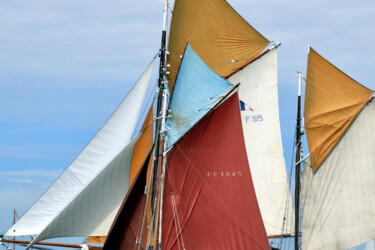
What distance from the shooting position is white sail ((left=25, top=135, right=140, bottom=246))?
4081 cm

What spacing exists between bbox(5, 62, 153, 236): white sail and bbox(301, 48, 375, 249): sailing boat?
13046mm

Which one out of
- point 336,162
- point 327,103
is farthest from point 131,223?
point 327,103

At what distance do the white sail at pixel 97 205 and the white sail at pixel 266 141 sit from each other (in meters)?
13.5

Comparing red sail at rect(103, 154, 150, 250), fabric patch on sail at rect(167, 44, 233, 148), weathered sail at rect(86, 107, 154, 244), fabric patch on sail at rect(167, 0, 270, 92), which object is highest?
fabric patch on sail at rect(167, 0, 270, 92)

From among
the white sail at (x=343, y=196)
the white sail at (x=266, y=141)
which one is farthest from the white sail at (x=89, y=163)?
the white sail at (x=343, y=196)

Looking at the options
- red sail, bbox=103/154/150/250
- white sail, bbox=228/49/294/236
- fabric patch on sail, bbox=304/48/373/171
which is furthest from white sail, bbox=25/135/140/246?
fabric patch on sail, bbox=304/48/373/171

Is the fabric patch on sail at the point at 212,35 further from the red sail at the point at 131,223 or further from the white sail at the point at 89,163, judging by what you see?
the red sail at the point at 131,223

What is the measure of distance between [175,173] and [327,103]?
13470mm

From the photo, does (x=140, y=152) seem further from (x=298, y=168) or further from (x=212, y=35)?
(x=298, y=168)

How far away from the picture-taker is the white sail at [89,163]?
42.4 m

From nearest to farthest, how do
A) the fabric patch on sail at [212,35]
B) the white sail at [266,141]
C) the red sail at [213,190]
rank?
the red sail at [213,190] < the fabric patch on sail at [212,35] < the white sail at [266,141]

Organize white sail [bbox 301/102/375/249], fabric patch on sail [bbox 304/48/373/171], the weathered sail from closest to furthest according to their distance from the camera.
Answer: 1. the weathered sail
2. white sail [bbox 301/102/375/249]
3. fabric patch on sail [bbox 304/48/373/171]

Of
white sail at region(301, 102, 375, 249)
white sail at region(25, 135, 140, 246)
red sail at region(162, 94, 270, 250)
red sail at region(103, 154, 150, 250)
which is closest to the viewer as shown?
white sail at region(25, 135, 140, 246)

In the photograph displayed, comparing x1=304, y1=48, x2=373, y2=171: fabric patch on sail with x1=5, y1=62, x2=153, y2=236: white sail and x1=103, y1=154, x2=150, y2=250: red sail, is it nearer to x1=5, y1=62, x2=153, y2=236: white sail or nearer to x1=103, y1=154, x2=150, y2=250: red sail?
x1=5, y1=62, x2=153, y2=236: white sail
